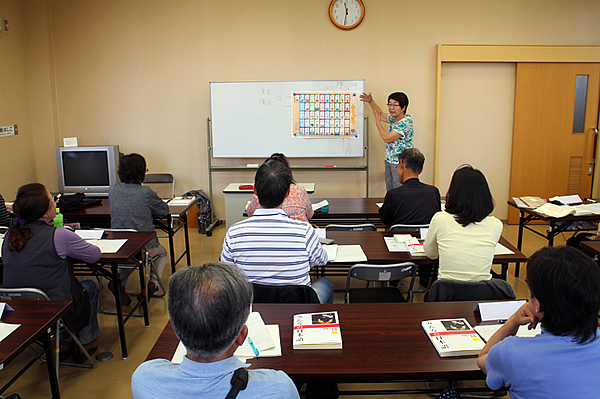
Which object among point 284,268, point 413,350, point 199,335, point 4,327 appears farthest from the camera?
point 284,268

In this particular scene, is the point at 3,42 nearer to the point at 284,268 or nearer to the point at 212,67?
the point at 212,67

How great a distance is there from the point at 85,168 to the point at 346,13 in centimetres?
372

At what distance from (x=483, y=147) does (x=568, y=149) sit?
108 centimetres

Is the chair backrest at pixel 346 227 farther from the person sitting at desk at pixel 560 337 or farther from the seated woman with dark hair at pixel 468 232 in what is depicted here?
the person sitting at desk at pixel 560 337

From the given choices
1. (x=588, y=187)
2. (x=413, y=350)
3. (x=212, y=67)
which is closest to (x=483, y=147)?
(x=588, y=187)

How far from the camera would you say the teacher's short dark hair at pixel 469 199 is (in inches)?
86.3

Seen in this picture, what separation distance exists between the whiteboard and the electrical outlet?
2380 millimetres

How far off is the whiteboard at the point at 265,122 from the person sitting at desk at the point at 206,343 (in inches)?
183

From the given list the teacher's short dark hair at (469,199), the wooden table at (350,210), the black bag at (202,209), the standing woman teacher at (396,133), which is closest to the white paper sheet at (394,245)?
the teacher's short dark hair at (469,199)

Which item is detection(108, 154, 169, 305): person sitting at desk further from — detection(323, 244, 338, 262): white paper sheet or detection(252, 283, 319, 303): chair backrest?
detection(252, 283, 319, 303): chair backrest

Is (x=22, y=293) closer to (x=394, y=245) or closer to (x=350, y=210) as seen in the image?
(x=394, y=245)

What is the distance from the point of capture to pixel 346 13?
537 centimetres

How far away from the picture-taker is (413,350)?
151 centimetres

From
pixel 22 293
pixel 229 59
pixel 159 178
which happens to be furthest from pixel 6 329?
pixel 229 59
